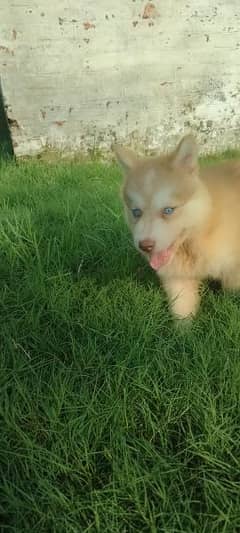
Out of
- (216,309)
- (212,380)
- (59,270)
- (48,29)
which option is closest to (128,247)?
(59,270)

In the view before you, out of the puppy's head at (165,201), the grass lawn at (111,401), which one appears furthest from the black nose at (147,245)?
the grass lawn at (111,401)

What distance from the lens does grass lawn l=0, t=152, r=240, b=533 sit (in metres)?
1.60

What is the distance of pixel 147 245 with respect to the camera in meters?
2.23

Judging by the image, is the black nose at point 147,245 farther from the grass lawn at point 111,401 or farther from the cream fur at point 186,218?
the grass lawn at point 111,401

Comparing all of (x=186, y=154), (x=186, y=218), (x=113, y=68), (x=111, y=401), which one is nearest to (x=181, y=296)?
(x=186, y=218)

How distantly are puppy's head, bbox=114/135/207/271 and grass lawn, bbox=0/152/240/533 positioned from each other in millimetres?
373

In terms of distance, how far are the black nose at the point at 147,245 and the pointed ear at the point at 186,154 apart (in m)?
0.39

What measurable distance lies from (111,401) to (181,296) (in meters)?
0.78

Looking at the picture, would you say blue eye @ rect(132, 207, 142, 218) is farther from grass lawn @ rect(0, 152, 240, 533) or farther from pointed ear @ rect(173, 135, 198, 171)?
grass lawn @ rect(0, 152, 240, 533)

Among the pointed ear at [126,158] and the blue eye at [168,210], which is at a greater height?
the pointed ear at [126,158]

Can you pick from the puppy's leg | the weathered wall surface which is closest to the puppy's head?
the puppy's leg

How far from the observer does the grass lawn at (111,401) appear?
1.60 metres

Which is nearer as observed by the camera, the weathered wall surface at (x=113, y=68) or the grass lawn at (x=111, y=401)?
the grass lawn at (x=111, y=401)

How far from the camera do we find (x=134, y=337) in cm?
232
